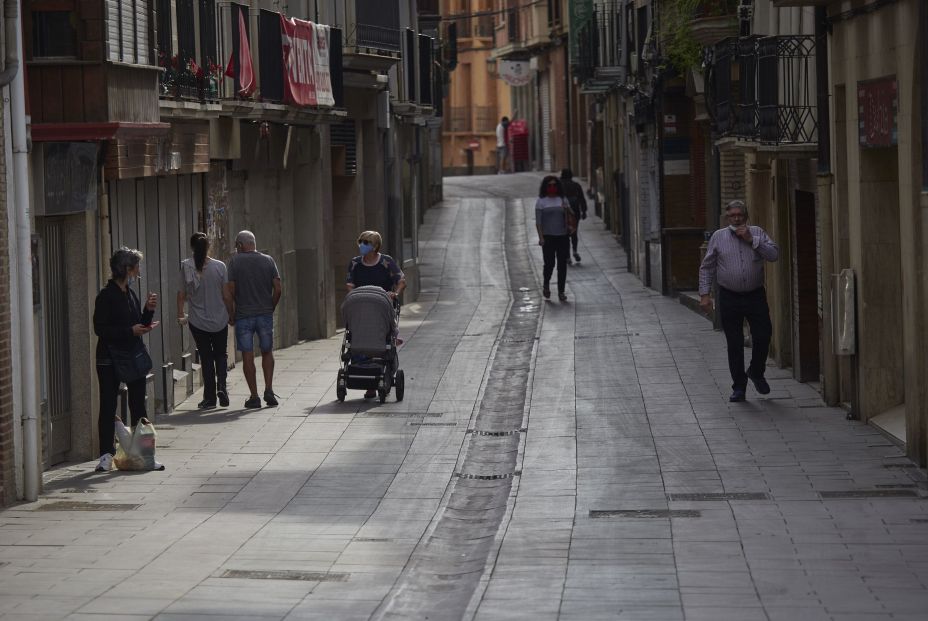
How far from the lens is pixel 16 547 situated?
11.1m

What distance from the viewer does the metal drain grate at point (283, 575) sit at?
33.4 feet

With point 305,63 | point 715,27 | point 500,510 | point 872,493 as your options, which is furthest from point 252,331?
point 715,27

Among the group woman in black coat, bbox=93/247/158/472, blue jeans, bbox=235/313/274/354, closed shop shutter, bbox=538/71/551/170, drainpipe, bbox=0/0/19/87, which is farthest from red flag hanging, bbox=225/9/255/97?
closed shop shutter, bbox=538/71/551/170

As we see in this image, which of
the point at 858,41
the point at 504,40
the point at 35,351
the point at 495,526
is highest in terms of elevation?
the point at 504,40

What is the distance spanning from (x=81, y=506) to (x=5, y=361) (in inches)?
46.1

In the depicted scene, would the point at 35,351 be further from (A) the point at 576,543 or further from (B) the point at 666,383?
(B) the point at 666,383

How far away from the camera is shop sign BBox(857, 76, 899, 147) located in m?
14.0

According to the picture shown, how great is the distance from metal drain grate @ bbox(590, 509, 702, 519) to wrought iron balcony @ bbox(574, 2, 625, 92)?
73.9ft

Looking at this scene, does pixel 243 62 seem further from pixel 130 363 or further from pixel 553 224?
pixel 553 224

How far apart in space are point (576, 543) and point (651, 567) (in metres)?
0.89

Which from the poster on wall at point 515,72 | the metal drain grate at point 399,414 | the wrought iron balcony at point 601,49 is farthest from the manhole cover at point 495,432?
the poster on wall at point 515,72

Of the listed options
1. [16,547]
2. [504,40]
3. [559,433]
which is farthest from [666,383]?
[504,40]

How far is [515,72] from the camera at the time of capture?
6538cm

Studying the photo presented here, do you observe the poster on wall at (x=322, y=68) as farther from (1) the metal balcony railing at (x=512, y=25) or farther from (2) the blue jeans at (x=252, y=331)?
(1) the metal balcony railing at (x=512, y=25)
